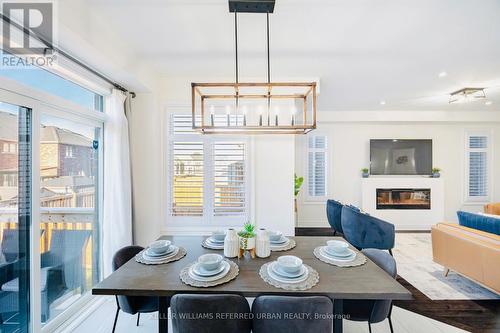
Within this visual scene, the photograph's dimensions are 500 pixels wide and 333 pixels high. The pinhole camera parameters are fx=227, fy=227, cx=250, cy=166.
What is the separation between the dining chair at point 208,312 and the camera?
1259 millimetres

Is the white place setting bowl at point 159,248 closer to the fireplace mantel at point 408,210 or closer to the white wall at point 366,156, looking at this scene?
the white wall at point 366,156

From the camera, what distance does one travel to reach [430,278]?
3.20 meters

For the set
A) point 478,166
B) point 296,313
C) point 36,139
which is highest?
point 36,139

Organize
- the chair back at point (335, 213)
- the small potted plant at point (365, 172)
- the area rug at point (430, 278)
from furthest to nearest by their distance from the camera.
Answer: the small potted plant at point (365, 172), the chair back at point (335, 213), the area rug at point (430, 278)

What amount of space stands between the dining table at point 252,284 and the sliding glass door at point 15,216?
2.86ft

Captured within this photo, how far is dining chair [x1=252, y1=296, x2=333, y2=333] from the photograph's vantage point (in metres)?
1.26

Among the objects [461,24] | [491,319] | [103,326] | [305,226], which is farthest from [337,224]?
[103,326]

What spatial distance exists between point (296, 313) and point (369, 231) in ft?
9.09

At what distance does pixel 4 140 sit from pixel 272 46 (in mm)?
2445

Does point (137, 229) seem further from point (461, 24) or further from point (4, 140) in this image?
point (461, 24)

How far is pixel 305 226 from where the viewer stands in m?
5.82

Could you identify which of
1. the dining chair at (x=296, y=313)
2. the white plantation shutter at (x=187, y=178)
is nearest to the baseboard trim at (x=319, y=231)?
the white plantation shutter at (x=187, y=178)

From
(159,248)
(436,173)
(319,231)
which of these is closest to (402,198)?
(436,173)

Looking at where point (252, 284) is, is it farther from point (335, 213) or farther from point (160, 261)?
point (335, 213)
